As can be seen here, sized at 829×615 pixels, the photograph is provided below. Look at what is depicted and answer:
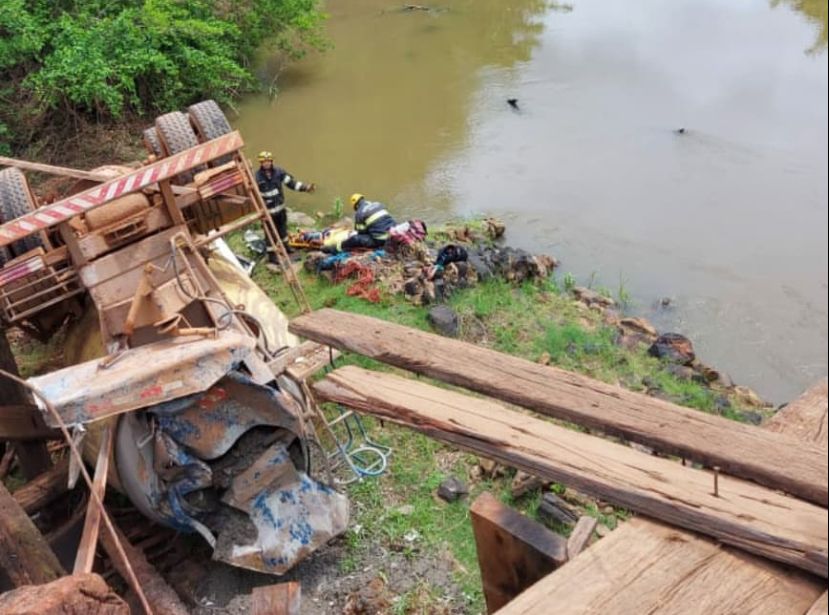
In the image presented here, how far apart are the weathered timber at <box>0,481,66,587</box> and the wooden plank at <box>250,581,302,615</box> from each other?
2029 millimetres

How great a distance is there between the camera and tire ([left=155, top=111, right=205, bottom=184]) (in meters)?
5.89

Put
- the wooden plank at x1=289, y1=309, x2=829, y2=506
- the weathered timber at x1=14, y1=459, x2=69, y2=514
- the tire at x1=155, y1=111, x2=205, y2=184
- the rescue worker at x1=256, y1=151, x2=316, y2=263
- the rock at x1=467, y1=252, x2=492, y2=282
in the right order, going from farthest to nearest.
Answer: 1. the rescue worker at x1=256, y1=151, x2=316, y2=263
2. the rock at x1=467, y1=252, x2=492, y2=282
3. the tire at x1=155, y1=111, x2=205, y2=184
4. the weathered timber at x1=14, y1=459, x2=69, y2=514
5. the wooden plank at x1=289, y1=309, x2=829, y2=506

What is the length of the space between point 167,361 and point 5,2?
378 inches

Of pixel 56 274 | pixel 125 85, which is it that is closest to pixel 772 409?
pixel 56 274

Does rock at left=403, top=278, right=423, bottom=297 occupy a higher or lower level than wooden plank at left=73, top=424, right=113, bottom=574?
lower

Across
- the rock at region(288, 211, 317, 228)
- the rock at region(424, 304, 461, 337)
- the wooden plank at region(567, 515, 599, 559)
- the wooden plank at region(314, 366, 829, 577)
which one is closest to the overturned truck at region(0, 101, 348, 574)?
the rock at region(424, 304, 461, 337)

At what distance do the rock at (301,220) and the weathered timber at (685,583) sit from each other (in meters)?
8.95

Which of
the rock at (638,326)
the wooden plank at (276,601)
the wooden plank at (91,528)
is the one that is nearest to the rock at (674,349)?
the rock at (638,326)

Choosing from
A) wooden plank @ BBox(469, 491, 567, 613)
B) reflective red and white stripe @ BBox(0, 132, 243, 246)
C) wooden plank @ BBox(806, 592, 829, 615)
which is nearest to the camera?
wooden plank @ BBox(806, 592, 829, 615)

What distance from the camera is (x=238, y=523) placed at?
4398 millimetres

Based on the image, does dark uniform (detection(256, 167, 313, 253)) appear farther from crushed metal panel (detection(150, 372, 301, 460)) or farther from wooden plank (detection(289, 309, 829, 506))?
wooden plank (detection(289, 309, 829, 506))

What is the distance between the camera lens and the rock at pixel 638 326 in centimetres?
741

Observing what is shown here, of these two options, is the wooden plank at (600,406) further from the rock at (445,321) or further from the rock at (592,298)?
the rock at (592,298)

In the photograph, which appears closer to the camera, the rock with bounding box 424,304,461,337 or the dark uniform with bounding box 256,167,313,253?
the rock with bounding box 424,304,461,337
